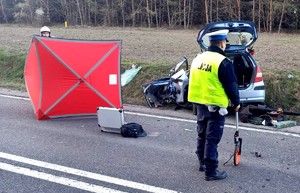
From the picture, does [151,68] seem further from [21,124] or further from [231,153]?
[231,153]

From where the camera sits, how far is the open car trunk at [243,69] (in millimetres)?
7906

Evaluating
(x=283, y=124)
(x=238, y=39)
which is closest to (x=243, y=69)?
(x=238, y=39)

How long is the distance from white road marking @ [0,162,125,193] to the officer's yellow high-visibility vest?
1575 millimetres

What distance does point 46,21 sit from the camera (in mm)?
55156

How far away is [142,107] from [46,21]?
50103 mm

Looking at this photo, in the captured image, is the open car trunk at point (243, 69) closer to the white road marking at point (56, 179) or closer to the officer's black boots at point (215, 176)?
the officer's black boots at point (215, 176)

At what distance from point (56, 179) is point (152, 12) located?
148 ft

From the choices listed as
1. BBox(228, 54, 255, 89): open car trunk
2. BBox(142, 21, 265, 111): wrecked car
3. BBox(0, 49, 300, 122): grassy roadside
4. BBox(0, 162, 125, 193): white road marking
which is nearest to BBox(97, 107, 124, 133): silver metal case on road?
BBox(0, 162, 125, 193): white road marking

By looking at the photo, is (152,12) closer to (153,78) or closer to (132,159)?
(153,78)

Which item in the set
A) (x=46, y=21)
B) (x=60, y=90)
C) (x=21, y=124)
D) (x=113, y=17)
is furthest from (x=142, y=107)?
(x=46, y=21)

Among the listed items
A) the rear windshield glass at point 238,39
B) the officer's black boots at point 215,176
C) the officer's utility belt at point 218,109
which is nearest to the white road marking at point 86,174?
the officer's black boots at point 215,176

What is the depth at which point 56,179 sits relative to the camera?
4.61 m

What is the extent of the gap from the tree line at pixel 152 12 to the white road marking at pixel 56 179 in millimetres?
36127

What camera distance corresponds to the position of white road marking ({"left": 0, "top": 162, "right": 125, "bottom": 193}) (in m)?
4.32
